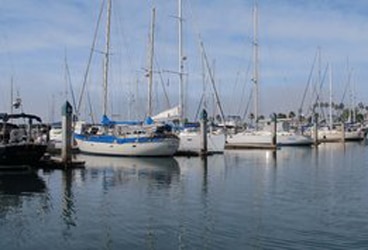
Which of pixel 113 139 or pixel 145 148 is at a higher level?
pixel 113 139

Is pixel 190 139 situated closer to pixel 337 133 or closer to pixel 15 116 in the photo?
pixel 15 116

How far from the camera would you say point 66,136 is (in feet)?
140

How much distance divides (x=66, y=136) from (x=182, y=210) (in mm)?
20321

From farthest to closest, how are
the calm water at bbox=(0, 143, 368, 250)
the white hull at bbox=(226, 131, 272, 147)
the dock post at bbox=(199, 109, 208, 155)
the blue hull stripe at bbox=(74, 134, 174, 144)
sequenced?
the white hull at bbox=(226, 131, 272, 147), the dock post at bbox=(199, 109, 208, 155), the blue hull stripe at bbox=(74, 134, 174, 144), the calm water at bbox=(0, 143, 368, 250)

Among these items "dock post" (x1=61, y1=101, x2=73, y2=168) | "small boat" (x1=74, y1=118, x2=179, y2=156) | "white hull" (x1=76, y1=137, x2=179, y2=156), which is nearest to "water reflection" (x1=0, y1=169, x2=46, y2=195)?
"dock post" (x1=61, y1=101, x2=73, y2=168)

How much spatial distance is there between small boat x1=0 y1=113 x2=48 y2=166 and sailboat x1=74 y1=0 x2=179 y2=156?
12908 millimetres

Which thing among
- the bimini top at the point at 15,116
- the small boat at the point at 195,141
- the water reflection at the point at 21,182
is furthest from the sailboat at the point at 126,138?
the water reflection at the point at 21,182

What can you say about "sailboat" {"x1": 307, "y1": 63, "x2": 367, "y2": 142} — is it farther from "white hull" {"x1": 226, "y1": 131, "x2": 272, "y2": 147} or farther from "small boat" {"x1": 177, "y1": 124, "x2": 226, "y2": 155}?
"small boat" {"x1": 177, "y1": 124, "x2": 226, "y2": 155}

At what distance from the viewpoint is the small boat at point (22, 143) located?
3922cm

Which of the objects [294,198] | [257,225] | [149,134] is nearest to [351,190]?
[294,198]

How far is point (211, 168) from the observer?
153ft

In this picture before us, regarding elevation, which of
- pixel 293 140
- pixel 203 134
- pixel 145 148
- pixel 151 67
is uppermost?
pixel 151 67

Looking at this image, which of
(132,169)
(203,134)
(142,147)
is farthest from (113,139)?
(132,169)

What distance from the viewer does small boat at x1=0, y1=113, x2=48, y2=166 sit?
1544 inches
